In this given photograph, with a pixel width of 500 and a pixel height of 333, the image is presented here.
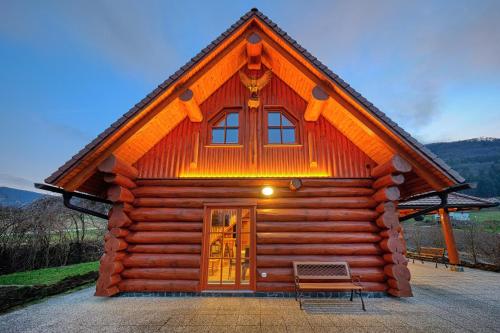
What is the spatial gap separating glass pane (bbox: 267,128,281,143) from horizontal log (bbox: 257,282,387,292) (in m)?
3.87

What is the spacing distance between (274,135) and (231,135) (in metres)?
1.31

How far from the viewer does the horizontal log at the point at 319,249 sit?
5594mm

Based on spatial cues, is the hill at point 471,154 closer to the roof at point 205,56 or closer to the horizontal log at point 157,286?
the roof at point 205,56

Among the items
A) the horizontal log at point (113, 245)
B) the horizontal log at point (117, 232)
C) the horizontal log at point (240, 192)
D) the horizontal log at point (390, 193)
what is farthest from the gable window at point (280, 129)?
the horizontal log at point (113, 245)

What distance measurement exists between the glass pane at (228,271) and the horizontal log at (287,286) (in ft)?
2.32

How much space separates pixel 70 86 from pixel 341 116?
300ft

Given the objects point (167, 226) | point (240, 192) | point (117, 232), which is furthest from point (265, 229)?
point (117, 232)

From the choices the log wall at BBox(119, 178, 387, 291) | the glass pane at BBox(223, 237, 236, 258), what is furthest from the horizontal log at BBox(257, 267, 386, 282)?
the glass pane at BBox(223, 237, 236, 258)

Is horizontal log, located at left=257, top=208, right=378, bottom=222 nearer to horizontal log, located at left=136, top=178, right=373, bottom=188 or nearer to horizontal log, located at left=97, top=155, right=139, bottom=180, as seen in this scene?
horizontal log, located at left=136, top=178, right=373, bottom=188

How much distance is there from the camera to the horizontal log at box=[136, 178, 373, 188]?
19.8ft

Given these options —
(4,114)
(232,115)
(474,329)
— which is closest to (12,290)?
(232,115)

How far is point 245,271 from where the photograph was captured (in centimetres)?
567

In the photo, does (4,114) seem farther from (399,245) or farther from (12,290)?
(399,245)

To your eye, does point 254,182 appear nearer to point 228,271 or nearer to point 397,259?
point 228,271
